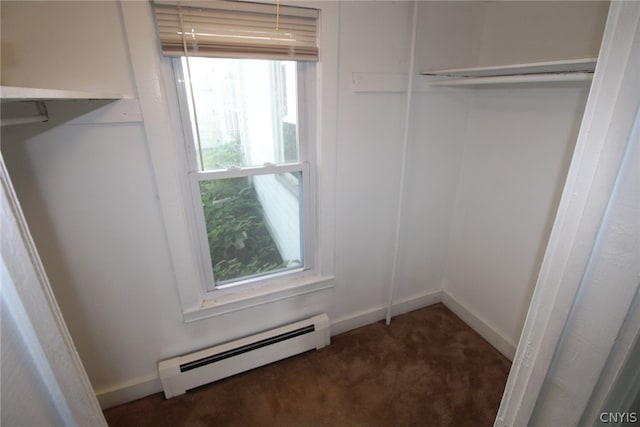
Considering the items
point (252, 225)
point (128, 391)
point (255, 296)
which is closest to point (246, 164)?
point (252, 225)

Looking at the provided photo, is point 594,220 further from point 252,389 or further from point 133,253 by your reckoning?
point 252,389

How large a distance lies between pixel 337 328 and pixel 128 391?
130 cm

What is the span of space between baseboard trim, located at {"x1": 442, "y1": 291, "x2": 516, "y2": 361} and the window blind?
6.71ft

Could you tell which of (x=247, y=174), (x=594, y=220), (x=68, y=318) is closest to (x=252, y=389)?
(x=68, y=318)

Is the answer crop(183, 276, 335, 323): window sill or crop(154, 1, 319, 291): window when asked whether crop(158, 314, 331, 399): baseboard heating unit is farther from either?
crop(154, 1, 319, 291): window

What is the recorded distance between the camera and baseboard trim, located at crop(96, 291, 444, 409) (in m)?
1.59

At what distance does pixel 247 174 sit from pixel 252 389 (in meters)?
1.25

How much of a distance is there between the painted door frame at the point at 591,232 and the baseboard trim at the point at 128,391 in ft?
6.07

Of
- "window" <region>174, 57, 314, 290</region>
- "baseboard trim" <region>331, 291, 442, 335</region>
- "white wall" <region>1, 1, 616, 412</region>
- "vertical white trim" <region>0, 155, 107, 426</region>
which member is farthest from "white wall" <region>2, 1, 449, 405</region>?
"vertical white trim" <region>0, 155, 107, 426</region>

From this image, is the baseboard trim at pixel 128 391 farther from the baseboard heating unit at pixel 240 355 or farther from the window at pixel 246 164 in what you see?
the window at pixel 246 164

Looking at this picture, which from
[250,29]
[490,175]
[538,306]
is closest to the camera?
[538,306]

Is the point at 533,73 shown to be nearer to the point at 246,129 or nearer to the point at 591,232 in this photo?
the point at 591,232

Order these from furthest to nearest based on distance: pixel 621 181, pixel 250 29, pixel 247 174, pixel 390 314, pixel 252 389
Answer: pixel 390 314, pixel 252 389, pixel 247 174, pixel 250 29, pixel 621 181

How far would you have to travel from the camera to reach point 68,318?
1.40m
